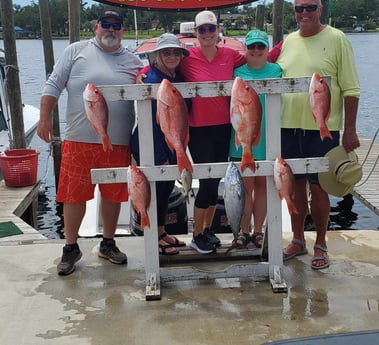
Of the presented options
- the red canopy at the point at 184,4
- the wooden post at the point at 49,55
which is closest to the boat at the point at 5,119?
the wooden post at the point at 49,55

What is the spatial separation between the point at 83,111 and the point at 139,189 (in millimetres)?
790

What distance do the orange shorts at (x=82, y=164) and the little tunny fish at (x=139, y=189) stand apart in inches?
18.3

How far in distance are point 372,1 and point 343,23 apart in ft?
13.2

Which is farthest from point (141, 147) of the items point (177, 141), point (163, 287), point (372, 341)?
point (372, 341)

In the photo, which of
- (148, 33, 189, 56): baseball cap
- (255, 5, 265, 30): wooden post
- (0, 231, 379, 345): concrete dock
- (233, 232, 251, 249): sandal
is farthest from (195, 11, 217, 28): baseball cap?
(255, 5, 265, 30): wooden post

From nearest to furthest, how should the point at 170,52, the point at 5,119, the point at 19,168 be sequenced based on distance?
the point at 170,52 < the point at 19,168 < the point at 5,119

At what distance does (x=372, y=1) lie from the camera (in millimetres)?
62688

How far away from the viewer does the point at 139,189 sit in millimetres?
3654

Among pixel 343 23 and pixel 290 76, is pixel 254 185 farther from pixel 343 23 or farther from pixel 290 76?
pixel 343 23

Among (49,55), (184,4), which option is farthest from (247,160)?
(49,55)

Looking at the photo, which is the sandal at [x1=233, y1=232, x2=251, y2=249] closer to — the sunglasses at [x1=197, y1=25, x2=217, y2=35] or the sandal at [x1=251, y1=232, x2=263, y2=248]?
the sandal at [x1=251, y1=232, x2=263, y2=248]

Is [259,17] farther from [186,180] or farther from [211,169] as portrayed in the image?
[186,180]

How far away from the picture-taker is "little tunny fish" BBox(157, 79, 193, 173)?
3459 millimetres

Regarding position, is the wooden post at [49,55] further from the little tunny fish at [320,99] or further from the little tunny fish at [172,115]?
the little tunny fish at [320,99]
